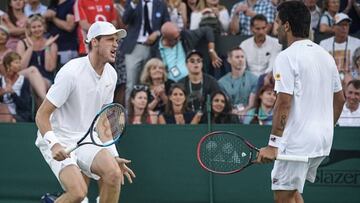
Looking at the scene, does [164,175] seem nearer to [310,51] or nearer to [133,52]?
[133,52]

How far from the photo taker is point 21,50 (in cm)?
1233

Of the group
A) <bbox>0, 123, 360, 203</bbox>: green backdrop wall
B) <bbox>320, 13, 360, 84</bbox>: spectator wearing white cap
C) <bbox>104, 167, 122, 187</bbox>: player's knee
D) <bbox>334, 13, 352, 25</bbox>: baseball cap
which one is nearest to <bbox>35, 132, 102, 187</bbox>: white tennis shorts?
<bbox>104, 167, 122, 187</bbox>: player's knee

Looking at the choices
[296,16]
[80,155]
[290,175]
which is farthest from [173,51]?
[290,175]

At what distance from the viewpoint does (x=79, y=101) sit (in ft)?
29.6

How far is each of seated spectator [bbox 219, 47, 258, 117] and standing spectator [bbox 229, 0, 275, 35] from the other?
0.52m

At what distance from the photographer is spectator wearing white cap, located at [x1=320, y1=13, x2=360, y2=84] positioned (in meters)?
11.7

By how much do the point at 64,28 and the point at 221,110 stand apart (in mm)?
2626

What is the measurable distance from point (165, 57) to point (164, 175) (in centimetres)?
164

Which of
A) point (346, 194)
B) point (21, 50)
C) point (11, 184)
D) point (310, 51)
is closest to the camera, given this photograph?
point (310, 51)

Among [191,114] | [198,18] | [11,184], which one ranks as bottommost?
[11,184]

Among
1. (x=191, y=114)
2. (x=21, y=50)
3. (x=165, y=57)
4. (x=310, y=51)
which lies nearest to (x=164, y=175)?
(x=191, y=114)

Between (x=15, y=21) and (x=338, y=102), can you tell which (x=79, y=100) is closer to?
(x=338, y=102)

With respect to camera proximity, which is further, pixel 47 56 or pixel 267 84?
pixel 47 56

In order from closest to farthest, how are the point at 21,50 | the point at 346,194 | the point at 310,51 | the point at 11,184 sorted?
1. the point at 310,51
2. the point at 346,194
3. the point at 11,184
4. the point at 21,50
